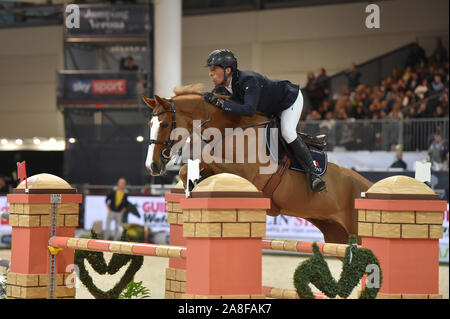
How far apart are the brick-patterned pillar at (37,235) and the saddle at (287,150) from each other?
1.38m

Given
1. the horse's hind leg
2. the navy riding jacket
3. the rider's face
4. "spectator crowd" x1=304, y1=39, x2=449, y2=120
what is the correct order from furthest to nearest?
"spectator crowd" x1=304, y1=39, x2=449, y2=120 → the horse's hind leg → the rider's face → the navy riding jacket

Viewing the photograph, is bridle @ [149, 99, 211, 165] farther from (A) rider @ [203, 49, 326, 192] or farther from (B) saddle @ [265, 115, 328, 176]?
(B) saddle @ [265, 115, 328, 176]

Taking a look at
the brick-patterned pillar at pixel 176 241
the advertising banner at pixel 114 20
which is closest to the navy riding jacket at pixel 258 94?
the brick-patterned pillar at pixel 176 241

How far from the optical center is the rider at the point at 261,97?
16.3ft

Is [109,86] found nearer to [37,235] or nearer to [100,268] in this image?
[100,268]

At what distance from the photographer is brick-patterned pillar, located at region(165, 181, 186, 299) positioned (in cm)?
569

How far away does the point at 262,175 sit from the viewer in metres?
5.14

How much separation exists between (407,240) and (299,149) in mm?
1770

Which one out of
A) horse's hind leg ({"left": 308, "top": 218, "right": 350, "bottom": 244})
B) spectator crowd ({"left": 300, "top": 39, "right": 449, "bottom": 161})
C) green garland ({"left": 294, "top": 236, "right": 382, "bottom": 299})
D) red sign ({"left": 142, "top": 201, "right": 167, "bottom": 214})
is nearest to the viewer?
green garland ({"left": 294, "top": 236, "right": 382, "bottom": 299})

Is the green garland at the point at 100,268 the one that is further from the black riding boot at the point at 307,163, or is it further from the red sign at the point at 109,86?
the red sign at the point at 109,86

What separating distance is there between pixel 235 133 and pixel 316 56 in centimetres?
1591

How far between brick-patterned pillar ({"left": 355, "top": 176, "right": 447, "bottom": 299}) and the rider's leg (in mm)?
1603

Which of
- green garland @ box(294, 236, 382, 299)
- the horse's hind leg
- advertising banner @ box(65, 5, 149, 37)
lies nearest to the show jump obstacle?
green garland @ box(294, 236, 382, 299)

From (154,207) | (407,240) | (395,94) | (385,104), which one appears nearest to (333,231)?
(407,240)
